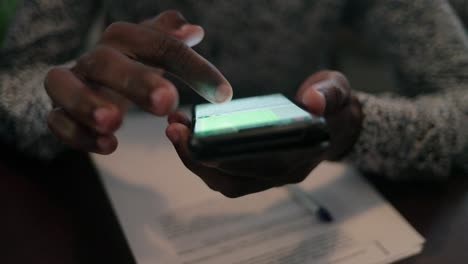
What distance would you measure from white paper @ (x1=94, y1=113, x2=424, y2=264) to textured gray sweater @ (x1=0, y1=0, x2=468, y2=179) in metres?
0.06

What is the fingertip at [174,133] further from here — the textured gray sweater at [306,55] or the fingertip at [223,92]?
the textured gray sweater at [306,55]

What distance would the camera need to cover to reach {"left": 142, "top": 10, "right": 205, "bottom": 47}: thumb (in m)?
0.46

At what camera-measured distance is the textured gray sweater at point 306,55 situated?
0.52m

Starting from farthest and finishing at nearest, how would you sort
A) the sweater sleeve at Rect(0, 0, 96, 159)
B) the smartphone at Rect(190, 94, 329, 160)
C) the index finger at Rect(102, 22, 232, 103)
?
the sweater sleeve at Rect(0, 0, 96, 159) → the index finger at Rect(102, 22, 232, 103) → the smartphone at Rect(190, 94, 329, 160)

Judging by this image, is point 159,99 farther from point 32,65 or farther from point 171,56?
point 32,65

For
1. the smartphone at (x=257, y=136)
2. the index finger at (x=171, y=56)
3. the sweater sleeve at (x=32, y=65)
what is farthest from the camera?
the sweater sleeve at (x=32, y=65)

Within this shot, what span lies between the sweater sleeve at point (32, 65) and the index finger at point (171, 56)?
121 millimetres

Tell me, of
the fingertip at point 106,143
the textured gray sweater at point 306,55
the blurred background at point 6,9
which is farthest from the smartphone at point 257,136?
the blurred background at point 6,9

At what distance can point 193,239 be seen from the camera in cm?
44

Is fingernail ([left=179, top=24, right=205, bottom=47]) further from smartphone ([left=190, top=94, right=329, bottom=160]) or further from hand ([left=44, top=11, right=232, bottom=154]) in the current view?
smartphone ([left=190, top=94, right=329, bottom=160])

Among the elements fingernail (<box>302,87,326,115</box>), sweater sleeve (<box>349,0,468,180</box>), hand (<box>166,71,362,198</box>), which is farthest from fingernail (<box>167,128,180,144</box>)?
sweater sleeve (<box>349,0,468,180</box>)

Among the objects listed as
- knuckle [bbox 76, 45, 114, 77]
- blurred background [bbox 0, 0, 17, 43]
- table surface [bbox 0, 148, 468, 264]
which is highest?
knuckle [bbox 76, 45, 114, 77]

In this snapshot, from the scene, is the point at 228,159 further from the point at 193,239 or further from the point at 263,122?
the point at 193,239

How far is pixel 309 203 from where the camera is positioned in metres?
0.49
